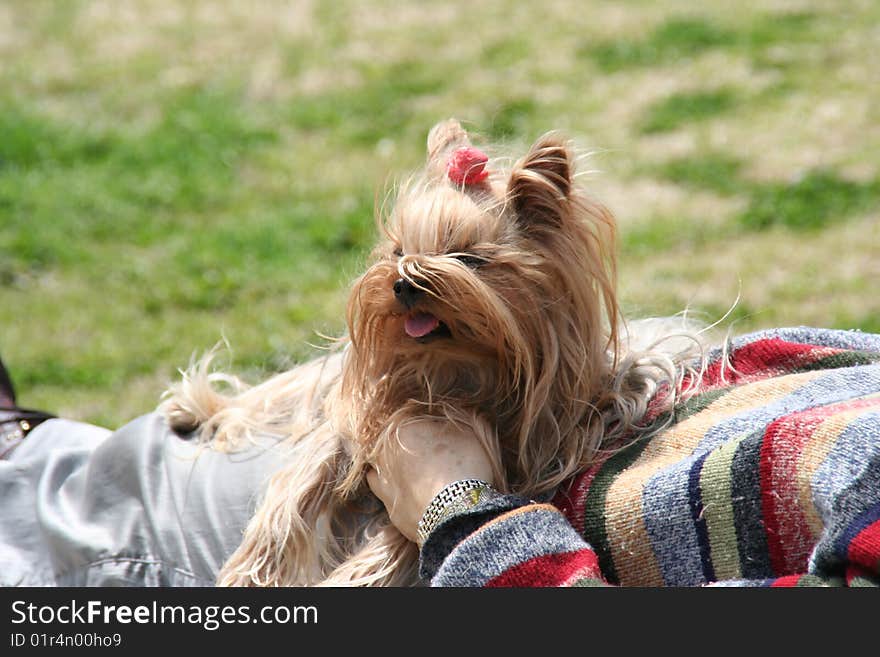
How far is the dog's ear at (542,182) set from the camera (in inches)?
80.3

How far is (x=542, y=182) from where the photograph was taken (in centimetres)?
203

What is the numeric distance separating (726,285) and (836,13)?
358cm

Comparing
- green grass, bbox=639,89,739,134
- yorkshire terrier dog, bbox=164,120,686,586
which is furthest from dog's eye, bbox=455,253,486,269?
green grass, bbox=639,89,739,134

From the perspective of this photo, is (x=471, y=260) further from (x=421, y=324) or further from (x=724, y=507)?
(x=724, y=507)

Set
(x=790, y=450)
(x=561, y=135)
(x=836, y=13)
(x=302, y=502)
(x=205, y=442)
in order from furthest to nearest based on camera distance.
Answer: (x=836, y=13) < (x=205, y=442) < (x=302, y=502) < (x=561, y=135) < (x=790, y=450)

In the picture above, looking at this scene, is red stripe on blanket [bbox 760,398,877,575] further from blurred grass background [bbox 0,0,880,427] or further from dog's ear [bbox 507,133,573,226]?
blurred grass background [bbox 0,0,880,427]

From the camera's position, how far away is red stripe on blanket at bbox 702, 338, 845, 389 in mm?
2143

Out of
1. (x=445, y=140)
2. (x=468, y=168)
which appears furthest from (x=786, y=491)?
(x=445, y=140)

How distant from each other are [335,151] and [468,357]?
14.4 feet

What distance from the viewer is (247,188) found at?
19.7 feet

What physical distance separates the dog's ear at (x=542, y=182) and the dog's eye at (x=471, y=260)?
12 centimetres

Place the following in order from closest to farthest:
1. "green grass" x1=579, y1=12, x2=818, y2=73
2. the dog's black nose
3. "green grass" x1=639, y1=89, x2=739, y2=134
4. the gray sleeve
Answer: the dog's black nose
the gray sleeve
"green grass" x1=639, y1=89, x2=739, y2=134
"green grass" x1=579, y1=12, x2=818, y2=73

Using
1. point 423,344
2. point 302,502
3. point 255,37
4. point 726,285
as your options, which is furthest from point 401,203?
point 255,37

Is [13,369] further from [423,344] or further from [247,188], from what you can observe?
[423,344]
